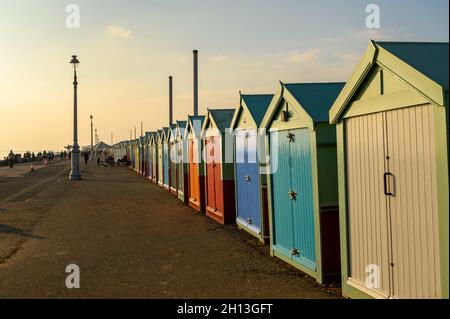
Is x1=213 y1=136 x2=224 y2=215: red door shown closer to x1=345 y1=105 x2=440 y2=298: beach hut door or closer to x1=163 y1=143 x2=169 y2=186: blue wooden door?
x1=345 y1=105 x2=440 y2=298: beach hut door

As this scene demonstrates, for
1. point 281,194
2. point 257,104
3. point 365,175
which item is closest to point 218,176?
point 257,104

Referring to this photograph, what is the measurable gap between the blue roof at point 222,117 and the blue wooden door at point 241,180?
1.19 metres

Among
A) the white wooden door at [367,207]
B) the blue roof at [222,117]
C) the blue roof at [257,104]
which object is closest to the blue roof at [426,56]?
the white wooden door at [367,207]

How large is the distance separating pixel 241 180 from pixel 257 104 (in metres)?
1.78

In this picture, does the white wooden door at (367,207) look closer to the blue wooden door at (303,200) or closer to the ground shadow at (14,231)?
the blue wooden door at (303,200)

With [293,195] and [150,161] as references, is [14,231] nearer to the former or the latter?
[293,195]

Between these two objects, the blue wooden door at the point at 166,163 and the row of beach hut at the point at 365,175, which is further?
the blue wooden door at the point at 166,163

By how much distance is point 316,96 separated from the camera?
7.54 m

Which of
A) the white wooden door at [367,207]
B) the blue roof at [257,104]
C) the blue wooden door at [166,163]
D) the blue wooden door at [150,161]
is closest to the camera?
the white wooden door at [367,207]

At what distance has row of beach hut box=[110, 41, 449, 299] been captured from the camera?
429 centimetres

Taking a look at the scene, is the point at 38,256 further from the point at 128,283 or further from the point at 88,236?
the point at 128,283

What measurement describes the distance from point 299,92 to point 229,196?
4.77m

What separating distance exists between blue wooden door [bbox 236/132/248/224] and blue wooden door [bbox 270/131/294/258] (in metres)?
2.04

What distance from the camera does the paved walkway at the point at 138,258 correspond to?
637 centimetres
